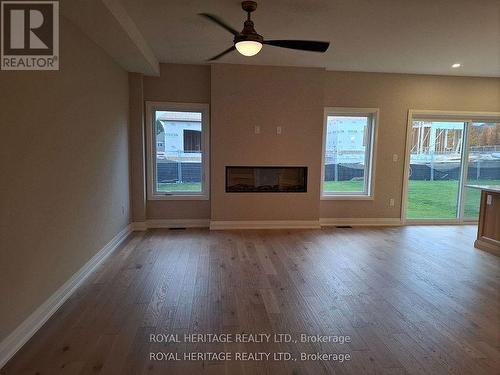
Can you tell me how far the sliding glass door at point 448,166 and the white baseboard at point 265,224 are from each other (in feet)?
6.35

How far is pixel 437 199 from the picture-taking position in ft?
19.5

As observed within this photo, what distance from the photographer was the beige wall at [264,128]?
198 inches

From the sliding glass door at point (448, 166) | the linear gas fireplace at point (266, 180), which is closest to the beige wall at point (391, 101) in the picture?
the sliding glass door at point (448, 166)

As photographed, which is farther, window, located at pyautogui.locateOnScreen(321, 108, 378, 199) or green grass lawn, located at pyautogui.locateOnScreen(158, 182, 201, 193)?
window, located at pyautogui.locateOnScreen(321, 108, 378, 199)

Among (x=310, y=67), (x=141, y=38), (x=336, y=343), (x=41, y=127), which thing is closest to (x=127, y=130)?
(x=141, y=38)

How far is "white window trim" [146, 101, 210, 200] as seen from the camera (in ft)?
16.8

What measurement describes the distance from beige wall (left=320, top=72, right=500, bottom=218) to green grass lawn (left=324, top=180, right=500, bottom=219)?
1.29ft

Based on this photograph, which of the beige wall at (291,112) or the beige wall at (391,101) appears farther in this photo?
the beige wall at (391,101)

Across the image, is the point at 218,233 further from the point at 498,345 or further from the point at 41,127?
the point at 498,345

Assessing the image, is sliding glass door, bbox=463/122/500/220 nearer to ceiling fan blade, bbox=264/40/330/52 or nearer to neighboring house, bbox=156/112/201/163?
ceiling fan blade, bbox=264/40/330/52

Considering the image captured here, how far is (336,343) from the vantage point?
212 centimetres

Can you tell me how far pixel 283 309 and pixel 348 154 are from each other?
3806mm

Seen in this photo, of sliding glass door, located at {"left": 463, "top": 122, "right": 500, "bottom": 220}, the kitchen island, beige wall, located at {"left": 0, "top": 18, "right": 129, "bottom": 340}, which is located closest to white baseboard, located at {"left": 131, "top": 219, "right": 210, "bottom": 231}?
beige wall, located at {"left": 0, "top": 18, "right": 129, "bottom": 340}

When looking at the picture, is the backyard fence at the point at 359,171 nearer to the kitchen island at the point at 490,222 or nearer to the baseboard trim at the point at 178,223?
the baseboard trim at the point at 178,223
